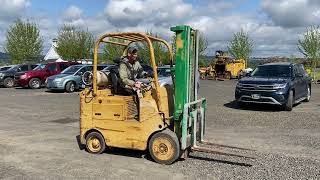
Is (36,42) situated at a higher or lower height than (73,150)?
higher

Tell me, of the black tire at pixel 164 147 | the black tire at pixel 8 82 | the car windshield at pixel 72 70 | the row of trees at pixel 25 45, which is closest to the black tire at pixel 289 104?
the black tire at pixel 164 147

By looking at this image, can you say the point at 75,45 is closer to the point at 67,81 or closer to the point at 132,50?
the point at 67,81

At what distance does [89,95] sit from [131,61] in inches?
40.1

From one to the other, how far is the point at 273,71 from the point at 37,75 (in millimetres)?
16726

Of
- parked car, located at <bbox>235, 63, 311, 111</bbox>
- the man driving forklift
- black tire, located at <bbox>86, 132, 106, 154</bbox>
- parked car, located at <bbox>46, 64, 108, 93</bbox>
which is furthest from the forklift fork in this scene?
parked car, located at <bbox>46, 64, 108, 93</bbox>

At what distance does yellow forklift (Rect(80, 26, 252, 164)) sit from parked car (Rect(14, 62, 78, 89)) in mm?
20337

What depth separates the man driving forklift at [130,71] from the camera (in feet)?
25.3

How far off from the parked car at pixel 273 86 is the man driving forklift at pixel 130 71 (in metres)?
7.56

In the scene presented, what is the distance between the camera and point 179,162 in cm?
750

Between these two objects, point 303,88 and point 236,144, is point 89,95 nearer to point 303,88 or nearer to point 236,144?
point 236,144

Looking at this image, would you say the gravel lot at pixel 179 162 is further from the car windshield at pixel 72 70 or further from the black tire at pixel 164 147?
the car windshield at pixel 72 70

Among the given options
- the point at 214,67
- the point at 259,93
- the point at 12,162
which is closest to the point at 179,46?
the point at 12,162

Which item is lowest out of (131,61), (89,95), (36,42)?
(89,95)

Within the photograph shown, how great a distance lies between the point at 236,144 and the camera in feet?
29.9
